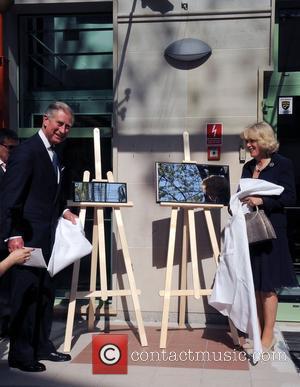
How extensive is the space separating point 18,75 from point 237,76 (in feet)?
8.24

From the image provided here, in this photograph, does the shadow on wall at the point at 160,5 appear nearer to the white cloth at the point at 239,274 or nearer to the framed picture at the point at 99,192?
the framed picture at the point at 99,192

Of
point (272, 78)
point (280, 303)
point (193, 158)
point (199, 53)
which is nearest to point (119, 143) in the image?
point (193, 158)

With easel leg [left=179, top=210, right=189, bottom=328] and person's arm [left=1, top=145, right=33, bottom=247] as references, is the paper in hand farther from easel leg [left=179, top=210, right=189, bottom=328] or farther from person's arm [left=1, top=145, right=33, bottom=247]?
easel leg [left=179, top=210, right=189, bottom=328]

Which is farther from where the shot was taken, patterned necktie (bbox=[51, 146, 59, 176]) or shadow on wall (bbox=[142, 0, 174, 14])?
shadow on wall (bbox=[142, 0, 174, 14])

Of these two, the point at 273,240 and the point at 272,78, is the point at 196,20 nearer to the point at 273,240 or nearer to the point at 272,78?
the point at 272,78

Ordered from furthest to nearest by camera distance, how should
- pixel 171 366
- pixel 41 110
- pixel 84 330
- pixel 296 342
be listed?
pixel 41 110, pixel 84 330, pixel 296 342, pixel 171 366

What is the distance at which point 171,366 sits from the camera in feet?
15.2

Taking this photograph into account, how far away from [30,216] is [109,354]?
48.9 inches

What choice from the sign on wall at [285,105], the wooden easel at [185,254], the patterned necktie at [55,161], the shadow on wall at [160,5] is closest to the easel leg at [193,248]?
the wooden easel at [185,254]

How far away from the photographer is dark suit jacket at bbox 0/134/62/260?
424 centimetres

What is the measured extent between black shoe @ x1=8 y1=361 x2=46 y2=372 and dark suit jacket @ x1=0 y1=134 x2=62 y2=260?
88 cm

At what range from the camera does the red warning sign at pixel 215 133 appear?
5809 millimetres

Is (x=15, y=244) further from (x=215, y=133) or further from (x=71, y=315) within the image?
(x=215, y=133)

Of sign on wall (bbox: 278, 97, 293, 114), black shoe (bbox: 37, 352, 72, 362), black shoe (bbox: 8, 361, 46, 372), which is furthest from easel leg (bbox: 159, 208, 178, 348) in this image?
sign on wall (bbox: 278, 97, 293, 114)
